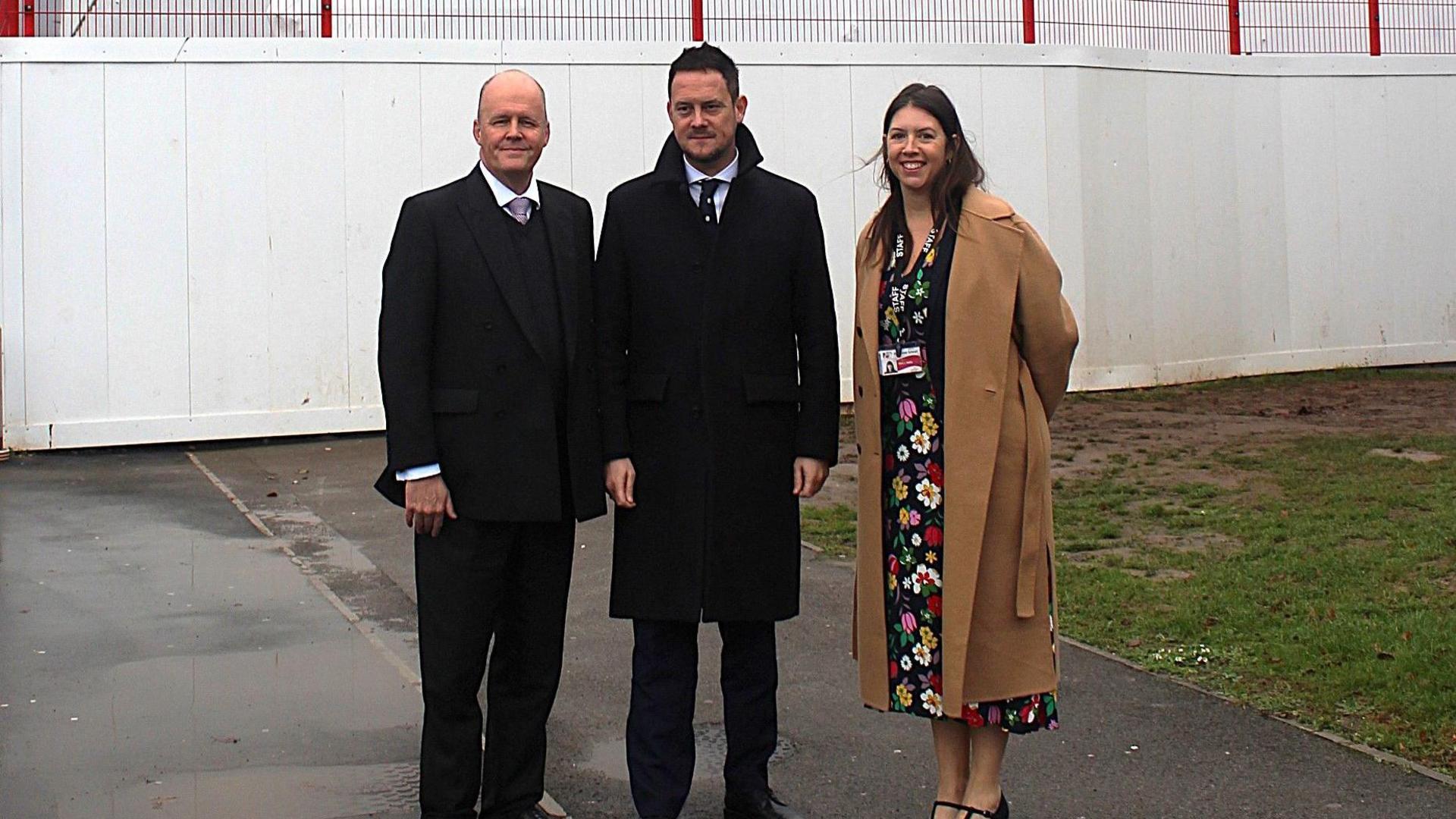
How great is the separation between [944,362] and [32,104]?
36.4ft

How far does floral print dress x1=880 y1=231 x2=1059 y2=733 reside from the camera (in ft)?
13.3

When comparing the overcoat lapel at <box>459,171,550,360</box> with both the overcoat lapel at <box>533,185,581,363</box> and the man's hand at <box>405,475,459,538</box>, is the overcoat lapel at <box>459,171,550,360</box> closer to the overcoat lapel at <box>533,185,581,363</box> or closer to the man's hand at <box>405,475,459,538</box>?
the overcoat lapel at <box>533,185,581,363</box>

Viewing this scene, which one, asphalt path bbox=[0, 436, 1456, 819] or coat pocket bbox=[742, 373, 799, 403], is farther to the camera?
asphalt path bbox=[0, 436, 1456, 819]

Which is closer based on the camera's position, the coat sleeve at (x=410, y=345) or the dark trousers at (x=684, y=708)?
the coat sleeve at (x=410, y=345)

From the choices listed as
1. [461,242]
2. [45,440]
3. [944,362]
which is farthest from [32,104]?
[944,362]

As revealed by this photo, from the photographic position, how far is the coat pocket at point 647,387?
4.26m

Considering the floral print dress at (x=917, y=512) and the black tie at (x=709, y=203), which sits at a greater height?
the black tie at (x=709, y=203)

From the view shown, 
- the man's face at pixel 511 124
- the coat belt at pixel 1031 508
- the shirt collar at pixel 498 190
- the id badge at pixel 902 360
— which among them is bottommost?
the coat belt at pixel 1031 508

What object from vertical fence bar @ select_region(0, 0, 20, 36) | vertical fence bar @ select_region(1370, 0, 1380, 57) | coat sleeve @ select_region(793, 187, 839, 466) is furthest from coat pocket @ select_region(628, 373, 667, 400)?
vertical fence bar @ select_region(1370, 0, 1380, 57)

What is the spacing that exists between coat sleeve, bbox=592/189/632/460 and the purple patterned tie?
20 centimetres

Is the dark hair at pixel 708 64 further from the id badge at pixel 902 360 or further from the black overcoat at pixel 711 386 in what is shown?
the id badge at pixel 902 360

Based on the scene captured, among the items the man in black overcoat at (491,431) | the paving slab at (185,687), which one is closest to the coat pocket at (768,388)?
the man in black overcoat at (491,431)

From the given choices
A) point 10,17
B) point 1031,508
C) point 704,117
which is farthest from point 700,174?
point 10,17

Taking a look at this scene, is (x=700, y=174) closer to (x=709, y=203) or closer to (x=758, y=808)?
(x=709, y=203)
